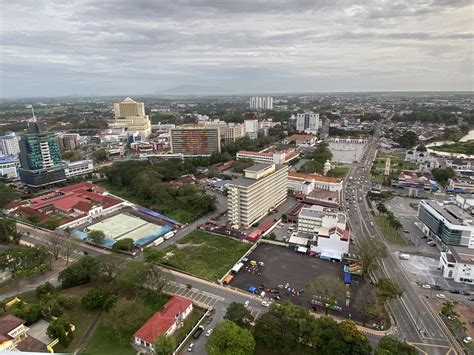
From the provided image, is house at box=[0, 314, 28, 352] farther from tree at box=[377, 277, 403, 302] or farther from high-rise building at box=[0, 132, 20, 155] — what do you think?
high-rise building at box=[0, 132, 20, 155]

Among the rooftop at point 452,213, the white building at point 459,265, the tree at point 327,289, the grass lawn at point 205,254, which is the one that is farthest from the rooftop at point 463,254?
the grass lawn at point 205,254

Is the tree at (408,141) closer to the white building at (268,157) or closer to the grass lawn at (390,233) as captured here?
the white building at (268,157)

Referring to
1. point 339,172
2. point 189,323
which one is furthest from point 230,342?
point 339,172

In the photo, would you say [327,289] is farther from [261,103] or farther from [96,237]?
[261,103]

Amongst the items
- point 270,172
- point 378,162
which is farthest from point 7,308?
point 378,162

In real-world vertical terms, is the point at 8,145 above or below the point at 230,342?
above

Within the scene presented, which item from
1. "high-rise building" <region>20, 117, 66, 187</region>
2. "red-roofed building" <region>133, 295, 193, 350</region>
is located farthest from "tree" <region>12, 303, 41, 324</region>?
"high-rise building" <region>20, 117, 66, 187</region>
